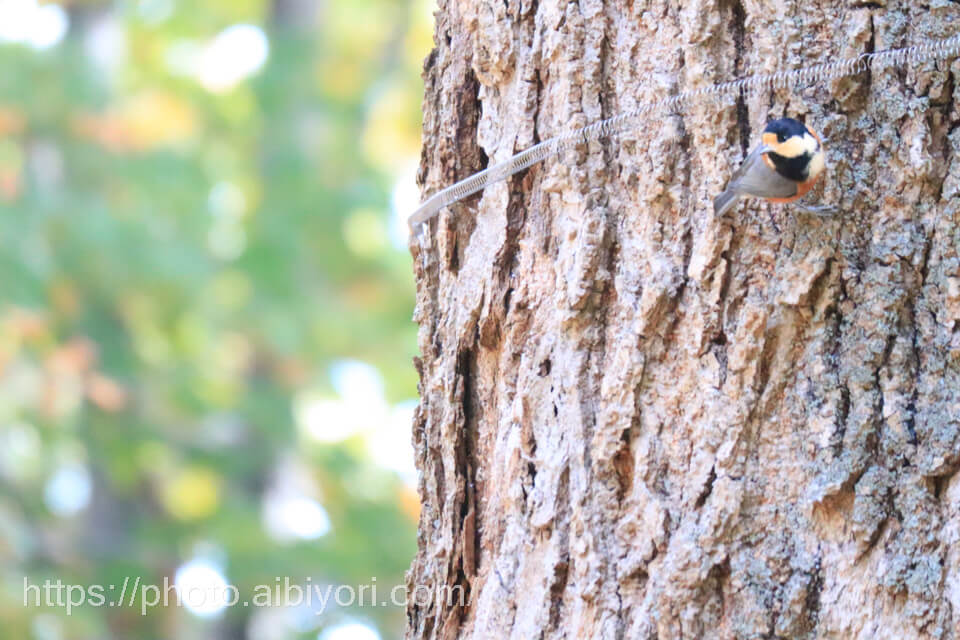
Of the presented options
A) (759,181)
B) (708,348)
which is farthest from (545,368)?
(759,181)

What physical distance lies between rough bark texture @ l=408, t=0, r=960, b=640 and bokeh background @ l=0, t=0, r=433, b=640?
12.0 ft

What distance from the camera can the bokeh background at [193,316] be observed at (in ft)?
17.3

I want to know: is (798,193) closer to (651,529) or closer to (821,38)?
(821,38)

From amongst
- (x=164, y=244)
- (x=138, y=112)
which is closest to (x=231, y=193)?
(x=138, y=112)

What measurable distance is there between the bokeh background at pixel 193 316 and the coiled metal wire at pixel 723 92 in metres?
3.71

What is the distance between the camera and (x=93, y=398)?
552 cm

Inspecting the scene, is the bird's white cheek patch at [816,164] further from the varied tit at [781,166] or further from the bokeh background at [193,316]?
the bokeh background at [193,316]

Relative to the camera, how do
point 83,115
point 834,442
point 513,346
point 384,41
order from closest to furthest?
point 834,442 < point 513,346 < point 83,115 < point 384,41

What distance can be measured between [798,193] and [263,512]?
564 centimetres

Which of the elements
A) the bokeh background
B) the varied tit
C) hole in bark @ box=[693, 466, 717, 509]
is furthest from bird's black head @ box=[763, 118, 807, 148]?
the bokeh background

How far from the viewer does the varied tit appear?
3.53 feet

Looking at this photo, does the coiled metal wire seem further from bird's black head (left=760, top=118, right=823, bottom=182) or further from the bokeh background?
the bokeh background

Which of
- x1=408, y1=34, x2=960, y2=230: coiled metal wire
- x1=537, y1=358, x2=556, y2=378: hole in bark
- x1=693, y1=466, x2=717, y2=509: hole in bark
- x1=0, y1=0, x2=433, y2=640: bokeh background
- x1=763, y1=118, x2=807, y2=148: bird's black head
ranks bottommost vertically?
x1=693, y1=466, x2=717, y2=509: hole in bark

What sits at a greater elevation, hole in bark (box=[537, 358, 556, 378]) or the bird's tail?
the bird's tail
